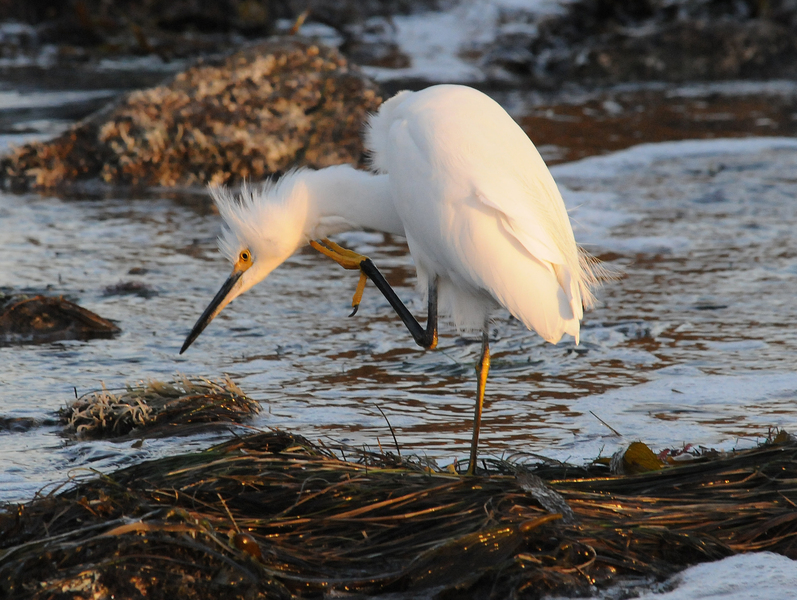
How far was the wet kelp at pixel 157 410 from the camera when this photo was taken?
11.7 ft

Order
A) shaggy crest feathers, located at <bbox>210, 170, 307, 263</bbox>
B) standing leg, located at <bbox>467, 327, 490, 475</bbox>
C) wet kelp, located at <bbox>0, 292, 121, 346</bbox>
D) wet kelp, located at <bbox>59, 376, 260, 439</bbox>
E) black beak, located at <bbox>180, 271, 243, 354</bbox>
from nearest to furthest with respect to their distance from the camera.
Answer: standing leg, located at <bbox>467, 327, 490, 475</bbox> → wet kelp, located at <bbox>59, 376, 260, 439</bbox> → shaggy crest feathers, located at <bbox>210, 170, 307, 263</bbox> → black beak, located at <bbox>180, 271, 243, 354</bbox> → wet kelp, located at <bbox>0, 292, 121, 346</bbox>

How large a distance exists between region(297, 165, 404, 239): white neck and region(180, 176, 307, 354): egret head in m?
0.05

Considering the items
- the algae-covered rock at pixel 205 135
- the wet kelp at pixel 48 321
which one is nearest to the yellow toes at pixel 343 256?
the wet kelp at pixel 48 321

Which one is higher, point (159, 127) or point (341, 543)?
point (159, 127)

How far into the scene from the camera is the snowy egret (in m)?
3.31

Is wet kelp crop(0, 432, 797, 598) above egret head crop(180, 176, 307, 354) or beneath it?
beneath

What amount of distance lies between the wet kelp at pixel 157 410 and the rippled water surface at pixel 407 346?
0.07m

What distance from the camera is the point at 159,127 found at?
7887mm

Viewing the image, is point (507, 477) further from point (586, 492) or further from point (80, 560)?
point (80, 560)

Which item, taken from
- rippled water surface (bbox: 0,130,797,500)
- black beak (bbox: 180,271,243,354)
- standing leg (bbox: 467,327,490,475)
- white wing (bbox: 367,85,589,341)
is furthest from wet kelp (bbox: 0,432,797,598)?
black beak (bbox: 180,271,243,354)

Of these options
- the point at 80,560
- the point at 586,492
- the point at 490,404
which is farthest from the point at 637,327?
the point at 80,560

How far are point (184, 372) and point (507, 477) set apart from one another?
72.5 inches

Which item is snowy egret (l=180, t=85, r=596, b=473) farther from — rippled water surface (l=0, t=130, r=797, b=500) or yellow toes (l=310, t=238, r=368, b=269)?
rippled water surface (l=0, t=130, r=797, b=500)

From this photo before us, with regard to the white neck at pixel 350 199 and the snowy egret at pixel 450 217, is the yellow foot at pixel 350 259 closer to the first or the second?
the snowy egret at pixel 450 217
